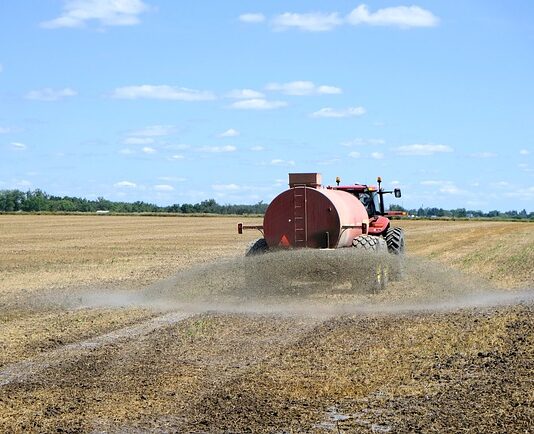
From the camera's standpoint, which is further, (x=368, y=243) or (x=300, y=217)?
(x=368, y=243)

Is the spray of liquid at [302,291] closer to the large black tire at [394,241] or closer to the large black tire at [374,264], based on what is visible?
the large black tire at [374,264]

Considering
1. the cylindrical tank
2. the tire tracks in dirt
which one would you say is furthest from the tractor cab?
the tire tracks in dirt

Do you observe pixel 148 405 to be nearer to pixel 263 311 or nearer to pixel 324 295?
pixel 263 311

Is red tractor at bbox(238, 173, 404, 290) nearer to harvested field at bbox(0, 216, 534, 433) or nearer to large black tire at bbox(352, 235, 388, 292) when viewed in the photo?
large black tire at bbox(352, 235, 388, 292)

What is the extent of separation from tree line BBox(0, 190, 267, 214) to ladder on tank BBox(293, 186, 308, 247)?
72847 millimetres

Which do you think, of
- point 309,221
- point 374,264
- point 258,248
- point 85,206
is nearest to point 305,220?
point 309,221

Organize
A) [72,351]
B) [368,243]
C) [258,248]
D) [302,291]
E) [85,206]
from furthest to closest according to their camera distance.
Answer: [85,206] → [258,248] → [368,243] → [302,291] → [72,351]

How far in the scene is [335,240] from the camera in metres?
17.0

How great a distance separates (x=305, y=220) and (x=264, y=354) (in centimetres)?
657

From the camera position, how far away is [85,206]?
378 ft

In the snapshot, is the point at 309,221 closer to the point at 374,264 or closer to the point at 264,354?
the point at 374,264

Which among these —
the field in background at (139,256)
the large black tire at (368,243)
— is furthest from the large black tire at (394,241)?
the field in background at (139,256)

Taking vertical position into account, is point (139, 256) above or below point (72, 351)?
above

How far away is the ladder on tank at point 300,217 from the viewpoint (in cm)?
1698
